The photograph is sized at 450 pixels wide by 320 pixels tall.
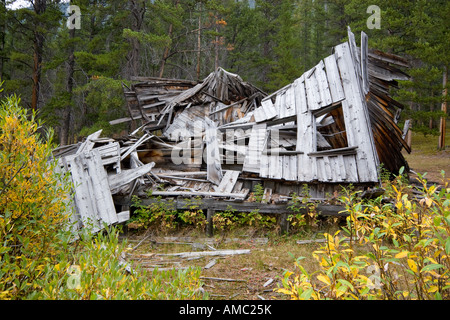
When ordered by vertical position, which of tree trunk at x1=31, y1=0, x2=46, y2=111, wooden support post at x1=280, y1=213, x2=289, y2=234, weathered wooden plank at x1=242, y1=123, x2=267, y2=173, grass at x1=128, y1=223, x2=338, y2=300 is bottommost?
grass at x1=128, y1=223, x2=338, y2=300

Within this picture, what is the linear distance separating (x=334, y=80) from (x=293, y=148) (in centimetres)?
270

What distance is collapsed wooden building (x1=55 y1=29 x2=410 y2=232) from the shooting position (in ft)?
28.7

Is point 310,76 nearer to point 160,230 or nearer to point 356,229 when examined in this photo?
point 160,230

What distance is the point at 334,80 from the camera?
9469 mm

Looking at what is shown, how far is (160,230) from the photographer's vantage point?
8953 millimetres

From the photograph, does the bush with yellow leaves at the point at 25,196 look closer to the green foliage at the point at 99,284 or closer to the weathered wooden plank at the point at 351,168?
the green foliage at the point at 99,284

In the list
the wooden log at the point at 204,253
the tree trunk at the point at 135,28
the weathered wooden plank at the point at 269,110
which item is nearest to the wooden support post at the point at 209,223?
the wooden log at the point at 204,253

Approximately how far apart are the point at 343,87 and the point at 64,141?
19.9m

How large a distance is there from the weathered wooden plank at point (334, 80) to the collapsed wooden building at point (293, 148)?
33mm

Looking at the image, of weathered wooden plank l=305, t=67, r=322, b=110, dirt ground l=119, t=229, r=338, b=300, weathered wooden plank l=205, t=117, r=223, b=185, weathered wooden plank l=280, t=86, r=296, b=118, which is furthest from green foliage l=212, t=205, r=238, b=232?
weathered wooden plank l=305, t=67, r=322, b=110

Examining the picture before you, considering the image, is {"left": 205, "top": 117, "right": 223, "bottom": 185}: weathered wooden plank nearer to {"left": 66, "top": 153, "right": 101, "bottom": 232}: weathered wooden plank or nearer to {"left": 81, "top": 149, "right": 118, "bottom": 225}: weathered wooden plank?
{"left": 81, "top": 149, "right": 118, "bottom": 225}: weathered wooden plank

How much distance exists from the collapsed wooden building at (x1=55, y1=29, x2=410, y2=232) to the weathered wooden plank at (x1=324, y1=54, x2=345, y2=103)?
0.11 ft

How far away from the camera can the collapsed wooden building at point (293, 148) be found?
8.76m

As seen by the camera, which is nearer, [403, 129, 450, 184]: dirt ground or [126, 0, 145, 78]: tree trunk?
[403, 129, 450, 184]: dirt ground
